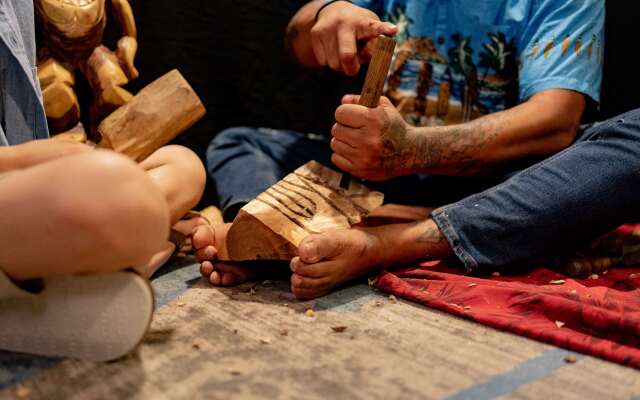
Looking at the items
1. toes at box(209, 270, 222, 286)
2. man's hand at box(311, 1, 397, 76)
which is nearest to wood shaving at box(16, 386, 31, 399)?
toes at box(209, 270, 222, 286)

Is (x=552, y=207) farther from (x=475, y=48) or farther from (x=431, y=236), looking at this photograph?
(x=475, y=48)

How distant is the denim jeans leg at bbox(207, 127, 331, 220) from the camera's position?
126 cm

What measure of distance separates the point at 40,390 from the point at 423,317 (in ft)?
1.59

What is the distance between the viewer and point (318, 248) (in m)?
0.91

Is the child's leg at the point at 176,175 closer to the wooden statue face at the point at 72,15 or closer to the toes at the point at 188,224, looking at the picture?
the toes at the point at 188,224

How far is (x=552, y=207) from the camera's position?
3.25 feet

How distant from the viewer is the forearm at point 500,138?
113cm

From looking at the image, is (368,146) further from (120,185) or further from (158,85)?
(120,185)

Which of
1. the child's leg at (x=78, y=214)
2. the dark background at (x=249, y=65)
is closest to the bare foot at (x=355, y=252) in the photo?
the child's leg at (x=78, y=214)

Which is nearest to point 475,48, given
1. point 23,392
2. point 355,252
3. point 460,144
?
point 460,144

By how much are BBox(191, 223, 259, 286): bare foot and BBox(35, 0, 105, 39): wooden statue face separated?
0.41m

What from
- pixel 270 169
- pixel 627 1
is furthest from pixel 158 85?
pixel 627 1

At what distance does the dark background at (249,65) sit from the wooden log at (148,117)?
51 centimetres

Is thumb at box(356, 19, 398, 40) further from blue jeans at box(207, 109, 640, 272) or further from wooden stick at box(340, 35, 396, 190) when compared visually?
blue jeans at box(207, 109, 640, 272)
